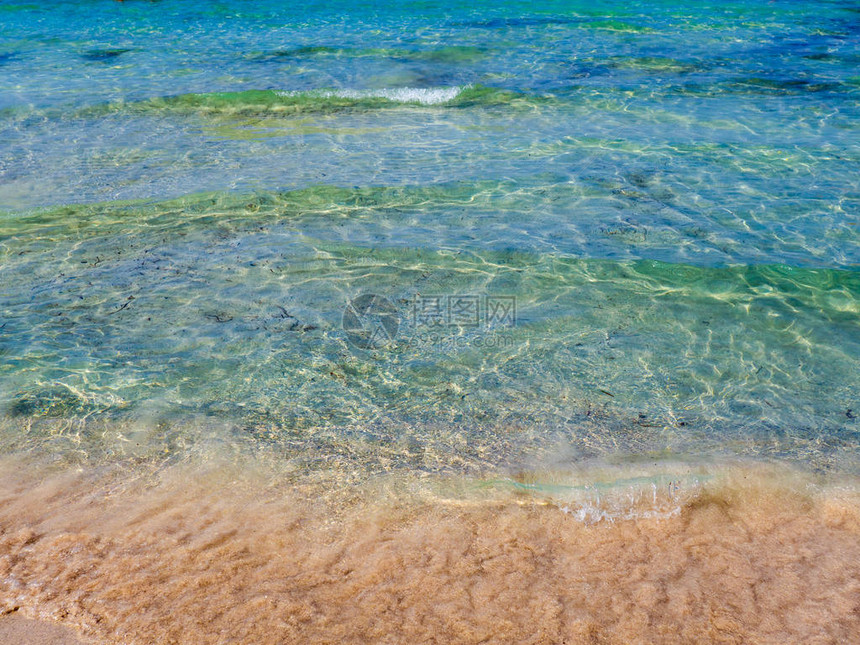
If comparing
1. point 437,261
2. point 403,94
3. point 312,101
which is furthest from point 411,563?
point 403,94

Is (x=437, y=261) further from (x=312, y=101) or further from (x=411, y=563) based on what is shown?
(x=312, y=101)

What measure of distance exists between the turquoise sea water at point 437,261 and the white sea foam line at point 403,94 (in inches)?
2.5

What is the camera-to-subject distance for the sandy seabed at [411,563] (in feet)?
10.5

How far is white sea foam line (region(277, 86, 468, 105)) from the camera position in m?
12.1

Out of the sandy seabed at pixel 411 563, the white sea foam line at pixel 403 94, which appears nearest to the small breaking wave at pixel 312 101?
the white sea foam line at pixel 403 94

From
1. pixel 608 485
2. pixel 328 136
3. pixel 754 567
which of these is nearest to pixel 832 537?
pixel 754 567

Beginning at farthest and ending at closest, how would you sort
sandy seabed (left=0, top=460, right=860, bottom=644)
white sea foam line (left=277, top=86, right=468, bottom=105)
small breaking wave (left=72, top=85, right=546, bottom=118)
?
white sea foam line (left=277, top=86, right=468, bottom=105) → small breaking wave (left=72, top=85, right=546, bottom=118) → sandy seabed (left=0, top=460, right=860, bottom=644)

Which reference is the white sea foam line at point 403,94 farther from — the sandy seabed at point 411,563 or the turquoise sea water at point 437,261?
the sandy seabed at point 411,563

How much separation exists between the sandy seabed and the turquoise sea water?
1.39ft

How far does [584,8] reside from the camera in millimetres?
19391

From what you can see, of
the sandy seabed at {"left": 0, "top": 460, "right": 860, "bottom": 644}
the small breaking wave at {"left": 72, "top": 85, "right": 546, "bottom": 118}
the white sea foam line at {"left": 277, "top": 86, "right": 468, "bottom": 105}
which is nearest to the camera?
the sandy seabed at {"left": 0, "top": 460, "right": 860, "bottom": 644}

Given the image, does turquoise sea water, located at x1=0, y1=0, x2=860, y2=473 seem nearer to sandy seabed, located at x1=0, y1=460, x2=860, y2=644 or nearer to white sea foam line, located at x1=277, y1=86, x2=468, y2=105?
white sea foam line, located at x1=277, y1=86, x2=468, y2=105

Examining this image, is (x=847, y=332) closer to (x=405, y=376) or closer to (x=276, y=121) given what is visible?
(x=405, y=376)

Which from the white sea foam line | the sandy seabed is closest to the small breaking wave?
the white sea foam line
